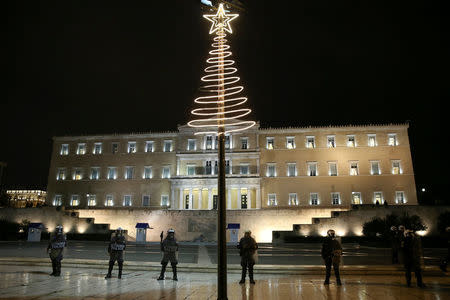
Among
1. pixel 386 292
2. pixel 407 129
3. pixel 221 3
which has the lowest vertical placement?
pixel 386 292

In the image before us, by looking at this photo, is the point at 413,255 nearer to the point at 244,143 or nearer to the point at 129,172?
the point at 244,143

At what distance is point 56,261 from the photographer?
11.9m

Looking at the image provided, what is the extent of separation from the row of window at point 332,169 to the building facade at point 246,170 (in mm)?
125

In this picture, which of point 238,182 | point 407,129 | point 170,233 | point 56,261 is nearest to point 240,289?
point 170,233

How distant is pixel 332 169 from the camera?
44.2m

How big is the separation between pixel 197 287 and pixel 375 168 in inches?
1548

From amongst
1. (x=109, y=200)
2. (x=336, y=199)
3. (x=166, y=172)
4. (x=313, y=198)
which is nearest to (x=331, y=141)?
(x=336, y=199)

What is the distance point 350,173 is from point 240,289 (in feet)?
123

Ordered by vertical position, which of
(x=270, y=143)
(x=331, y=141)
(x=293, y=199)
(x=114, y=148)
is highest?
(x=114, y=148)

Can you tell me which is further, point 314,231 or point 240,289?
point 314,231

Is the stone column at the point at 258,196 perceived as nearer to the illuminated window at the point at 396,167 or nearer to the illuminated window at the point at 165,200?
the illuminated window at the point at 165,200

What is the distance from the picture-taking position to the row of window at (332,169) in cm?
4322

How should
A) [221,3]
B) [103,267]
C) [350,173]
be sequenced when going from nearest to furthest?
[221,3] → [103,267] → [350,173]

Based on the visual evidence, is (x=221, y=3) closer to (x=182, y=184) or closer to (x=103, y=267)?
(x=103, y=267)
